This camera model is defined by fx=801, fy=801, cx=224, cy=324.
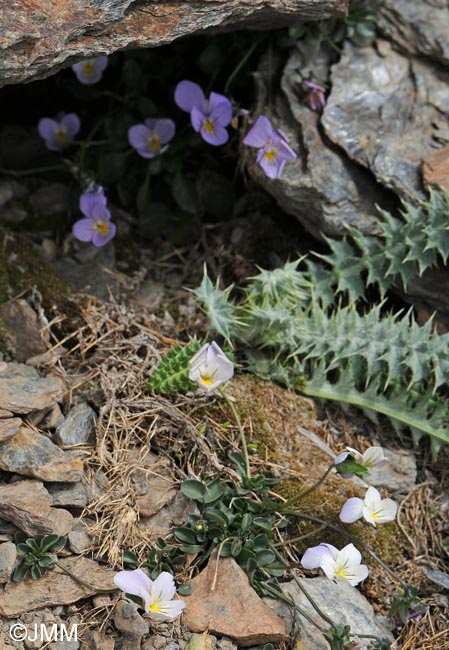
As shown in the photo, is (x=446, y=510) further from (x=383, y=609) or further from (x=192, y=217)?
(x=192, y=217)

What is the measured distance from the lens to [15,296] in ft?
10.6

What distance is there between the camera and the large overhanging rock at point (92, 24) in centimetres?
253

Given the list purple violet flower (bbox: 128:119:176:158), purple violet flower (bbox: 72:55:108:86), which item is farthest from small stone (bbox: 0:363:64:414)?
purple violet flower (bbox: 72:55:108:86)

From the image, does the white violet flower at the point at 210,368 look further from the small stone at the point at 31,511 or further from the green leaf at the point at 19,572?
the green leaf at the point at 19,572

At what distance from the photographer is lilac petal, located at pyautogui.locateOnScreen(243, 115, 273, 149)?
133 inches

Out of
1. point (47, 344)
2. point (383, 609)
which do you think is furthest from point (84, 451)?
point (383, 609)

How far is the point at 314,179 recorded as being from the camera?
3355 mm

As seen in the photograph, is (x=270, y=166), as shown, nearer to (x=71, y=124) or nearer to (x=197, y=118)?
(x=197, y=118)

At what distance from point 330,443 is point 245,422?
1.23 feet

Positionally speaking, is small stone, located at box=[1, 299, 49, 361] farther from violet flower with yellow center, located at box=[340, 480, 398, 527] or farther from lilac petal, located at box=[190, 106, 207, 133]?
violet flower with yellow center, located at box=[340, 480, 398, 527]

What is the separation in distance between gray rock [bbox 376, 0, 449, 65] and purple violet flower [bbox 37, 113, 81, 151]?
57.7 inches

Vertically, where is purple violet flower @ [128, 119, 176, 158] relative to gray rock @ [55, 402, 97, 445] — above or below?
above

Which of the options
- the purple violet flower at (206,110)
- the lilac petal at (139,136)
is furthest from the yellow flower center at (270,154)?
the lilac petal at (139,136)
